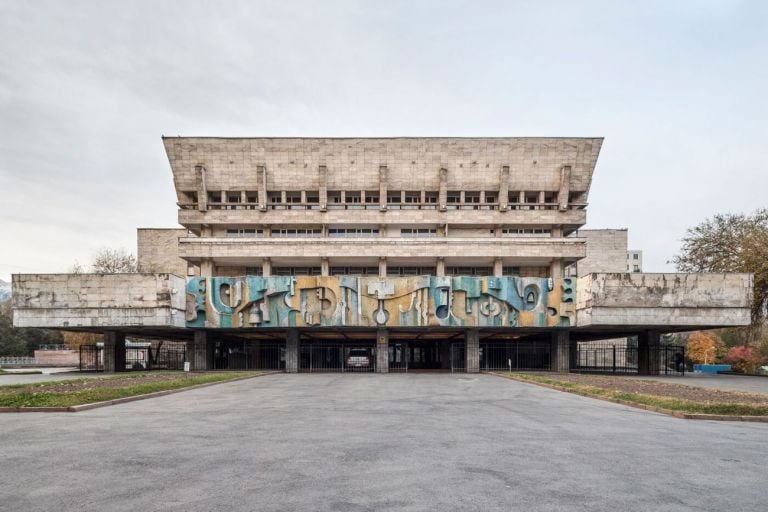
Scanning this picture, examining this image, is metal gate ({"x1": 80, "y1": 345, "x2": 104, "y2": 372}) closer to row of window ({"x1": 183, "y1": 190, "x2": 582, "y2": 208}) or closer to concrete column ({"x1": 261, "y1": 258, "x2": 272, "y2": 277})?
concrete column ({"x1": 261, "y1": 258, "x2": 272, "y2": 277})

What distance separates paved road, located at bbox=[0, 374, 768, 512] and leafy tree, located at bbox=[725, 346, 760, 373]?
41.2 m

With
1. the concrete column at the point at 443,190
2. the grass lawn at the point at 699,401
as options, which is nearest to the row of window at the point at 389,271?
the concrete column at the point at 443,190

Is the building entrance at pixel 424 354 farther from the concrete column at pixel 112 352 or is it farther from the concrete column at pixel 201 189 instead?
the concrete column at pixel 112 352

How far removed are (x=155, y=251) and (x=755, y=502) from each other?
68732mm

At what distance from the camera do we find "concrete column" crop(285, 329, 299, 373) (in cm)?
4362

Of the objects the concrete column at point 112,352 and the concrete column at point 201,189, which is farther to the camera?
the concrete column at point 201,189

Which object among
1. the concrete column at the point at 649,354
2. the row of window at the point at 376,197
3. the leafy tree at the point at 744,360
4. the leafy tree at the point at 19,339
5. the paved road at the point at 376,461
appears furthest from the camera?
the leafy tree at the point at 19,339

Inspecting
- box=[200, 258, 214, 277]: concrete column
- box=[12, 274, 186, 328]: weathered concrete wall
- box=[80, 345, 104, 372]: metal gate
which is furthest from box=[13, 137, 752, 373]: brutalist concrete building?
box=[12, 274, 186, 328]: weathered concrete wall

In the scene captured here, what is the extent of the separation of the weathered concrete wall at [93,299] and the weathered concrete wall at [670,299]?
31.1 metres

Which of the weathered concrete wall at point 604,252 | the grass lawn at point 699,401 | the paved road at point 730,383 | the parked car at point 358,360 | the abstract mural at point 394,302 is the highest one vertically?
the weathered concrete wall at point 604,252

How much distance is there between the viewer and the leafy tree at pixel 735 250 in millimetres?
43053

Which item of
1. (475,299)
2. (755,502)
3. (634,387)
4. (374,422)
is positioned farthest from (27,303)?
(755,502)

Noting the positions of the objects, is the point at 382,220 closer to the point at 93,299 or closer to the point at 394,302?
the point at 394,302

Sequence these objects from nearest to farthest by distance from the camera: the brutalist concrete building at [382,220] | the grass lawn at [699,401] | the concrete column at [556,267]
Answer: the grass lawn at [699,401], the brutalist concrete building at [382,220], the concrete column at [556,267]
